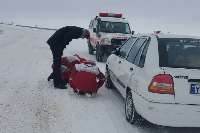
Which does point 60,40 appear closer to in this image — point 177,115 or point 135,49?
point 135,49

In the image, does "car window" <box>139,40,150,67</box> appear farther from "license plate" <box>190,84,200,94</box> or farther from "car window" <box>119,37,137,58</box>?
"car window" <box>119,37,137,58</box>

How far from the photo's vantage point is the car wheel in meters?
7.06

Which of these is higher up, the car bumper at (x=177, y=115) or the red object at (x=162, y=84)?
the red object at (x=162, y=84)

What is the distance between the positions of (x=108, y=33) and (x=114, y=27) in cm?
72

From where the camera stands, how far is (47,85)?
10406mm

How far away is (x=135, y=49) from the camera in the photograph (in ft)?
25.8

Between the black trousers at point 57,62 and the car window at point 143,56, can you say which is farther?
the black trousers at point 57,62

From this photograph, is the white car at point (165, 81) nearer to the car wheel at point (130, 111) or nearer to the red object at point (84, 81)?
the car wheel at point (130, 111)

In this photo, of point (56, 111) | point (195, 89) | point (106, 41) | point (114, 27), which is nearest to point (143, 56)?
point (195, 89)

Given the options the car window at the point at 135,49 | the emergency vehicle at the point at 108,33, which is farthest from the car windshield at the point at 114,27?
the car window at the point at 135,49

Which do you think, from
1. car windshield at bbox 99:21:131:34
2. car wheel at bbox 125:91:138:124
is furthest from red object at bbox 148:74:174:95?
car windshield at bbox 99:21:131:34

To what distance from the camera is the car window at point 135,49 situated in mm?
7605

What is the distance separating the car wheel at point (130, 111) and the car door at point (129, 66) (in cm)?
28

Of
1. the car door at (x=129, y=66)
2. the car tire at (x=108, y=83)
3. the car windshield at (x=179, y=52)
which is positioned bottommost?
the car tire at (x=108, y=83)
